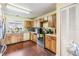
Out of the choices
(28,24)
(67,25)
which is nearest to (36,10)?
(28,24)

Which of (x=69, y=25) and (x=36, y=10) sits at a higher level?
(x=36, y=10)

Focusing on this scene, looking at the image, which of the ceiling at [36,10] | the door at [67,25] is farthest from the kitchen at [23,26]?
the door at [67,25]

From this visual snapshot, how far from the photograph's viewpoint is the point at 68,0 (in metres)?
0.70

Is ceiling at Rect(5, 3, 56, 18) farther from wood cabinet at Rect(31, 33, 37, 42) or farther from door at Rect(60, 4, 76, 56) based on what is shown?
wood cabinet at Rect(31, 33, 37, 42)

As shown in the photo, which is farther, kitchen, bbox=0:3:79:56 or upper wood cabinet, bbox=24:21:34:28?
upper wood cabinet, bbox=24:21:34:28

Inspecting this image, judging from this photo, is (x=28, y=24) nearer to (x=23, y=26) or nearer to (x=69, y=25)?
(x=23, y=26)

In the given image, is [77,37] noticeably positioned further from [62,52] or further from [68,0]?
[68,0]

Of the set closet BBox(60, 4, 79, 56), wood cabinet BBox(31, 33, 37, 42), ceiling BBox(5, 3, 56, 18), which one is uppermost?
ceiling BBox(5, 3, 56, 18)

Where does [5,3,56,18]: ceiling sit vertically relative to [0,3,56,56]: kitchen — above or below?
above

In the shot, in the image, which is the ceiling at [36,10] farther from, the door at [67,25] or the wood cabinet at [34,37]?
the wood cabinet at [34,37]

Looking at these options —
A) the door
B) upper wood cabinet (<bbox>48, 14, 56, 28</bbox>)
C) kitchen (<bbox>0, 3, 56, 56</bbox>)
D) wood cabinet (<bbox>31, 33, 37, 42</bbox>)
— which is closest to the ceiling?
kitchen (<bbox>0, 3, 56, 56</bbox>)

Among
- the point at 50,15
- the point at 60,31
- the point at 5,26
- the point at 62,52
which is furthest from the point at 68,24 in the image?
the point at 5,26

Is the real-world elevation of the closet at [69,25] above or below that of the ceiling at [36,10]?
below

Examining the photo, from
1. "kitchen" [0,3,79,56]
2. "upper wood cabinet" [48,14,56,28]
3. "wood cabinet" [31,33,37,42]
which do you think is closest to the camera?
"kitchen" [0,3,79,56]
